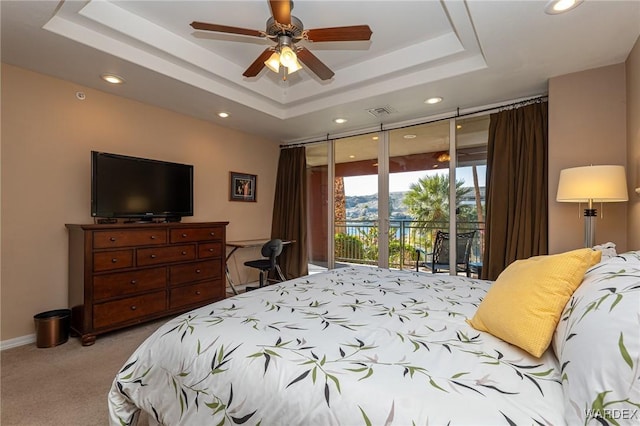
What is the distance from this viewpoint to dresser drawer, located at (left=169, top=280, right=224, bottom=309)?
3252 millimetres

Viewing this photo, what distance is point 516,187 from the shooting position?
3180 mm

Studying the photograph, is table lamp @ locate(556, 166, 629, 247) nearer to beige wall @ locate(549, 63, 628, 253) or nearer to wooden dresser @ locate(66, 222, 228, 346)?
beige wall @ locate(549, 63, 628, 253)

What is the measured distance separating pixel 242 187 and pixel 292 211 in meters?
0.88

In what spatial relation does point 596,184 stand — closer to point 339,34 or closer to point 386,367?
point 339,34

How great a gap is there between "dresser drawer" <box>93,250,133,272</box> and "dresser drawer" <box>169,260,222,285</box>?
45 cm

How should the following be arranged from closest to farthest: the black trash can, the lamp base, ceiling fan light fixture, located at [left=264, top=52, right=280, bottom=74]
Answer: ceiling fan light fixture, located at [left=264, top=52, right=280, bottom=74] < the lamp base < the black trash can

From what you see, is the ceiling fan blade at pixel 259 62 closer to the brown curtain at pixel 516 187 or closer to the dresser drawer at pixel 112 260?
the dresser drawer at pixel 112 260

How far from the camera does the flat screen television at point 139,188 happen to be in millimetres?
2885

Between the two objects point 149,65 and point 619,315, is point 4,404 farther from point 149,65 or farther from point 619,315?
point 619,315

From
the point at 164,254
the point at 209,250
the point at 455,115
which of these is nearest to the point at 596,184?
the point at 455,115

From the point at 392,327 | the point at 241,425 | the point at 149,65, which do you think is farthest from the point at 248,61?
the point at 241,425

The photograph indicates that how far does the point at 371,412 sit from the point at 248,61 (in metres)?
3.28

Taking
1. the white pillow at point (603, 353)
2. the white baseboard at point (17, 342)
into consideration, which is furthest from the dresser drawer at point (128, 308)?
the white pillow at point (603, 353)

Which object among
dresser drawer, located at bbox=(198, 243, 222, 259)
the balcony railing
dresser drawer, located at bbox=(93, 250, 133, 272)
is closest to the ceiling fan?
dresser drawer, located at bbox=(93, 250, 133, 272)
